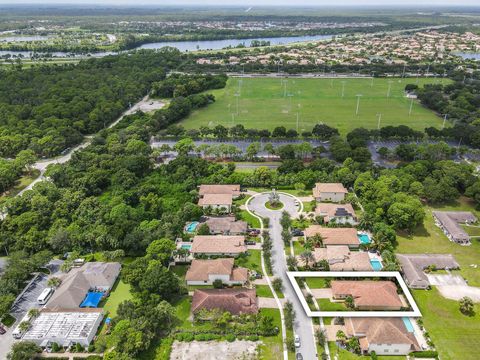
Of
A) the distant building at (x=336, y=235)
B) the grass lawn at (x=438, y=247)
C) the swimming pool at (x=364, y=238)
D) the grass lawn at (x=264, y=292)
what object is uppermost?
the distant building at (x=336, y=235)

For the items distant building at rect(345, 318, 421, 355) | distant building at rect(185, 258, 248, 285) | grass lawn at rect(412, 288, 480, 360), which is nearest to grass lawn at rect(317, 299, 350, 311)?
distant building at rect(345, 318, 421, 355)

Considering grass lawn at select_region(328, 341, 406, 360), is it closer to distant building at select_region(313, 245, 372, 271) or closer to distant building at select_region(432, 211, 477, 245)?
distant building at select_region(313, 245, 372, 271)

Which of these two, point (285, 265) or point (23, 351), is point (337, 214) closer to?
point (285, 265)

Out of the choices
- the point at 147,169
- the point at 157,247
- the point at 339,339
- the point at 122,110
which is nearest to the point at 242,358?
the point at 339,339

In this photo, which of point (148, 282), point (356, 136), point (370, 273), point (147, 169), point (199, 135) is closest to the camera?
point (148, 282)

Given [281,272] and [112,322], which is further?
[281,272]

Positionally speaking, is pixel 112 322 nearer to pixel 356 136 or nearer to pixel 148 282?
pixel 148 282

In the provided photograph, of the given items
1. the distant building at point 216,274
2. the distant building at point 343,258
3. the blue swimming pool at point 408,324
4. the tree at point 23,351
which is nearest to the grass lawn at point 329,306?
the distant building at point 343,258

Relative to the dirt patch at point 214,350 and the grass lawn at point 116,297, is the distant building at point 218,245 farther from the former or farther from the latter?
the dirt patch at point 214,350
